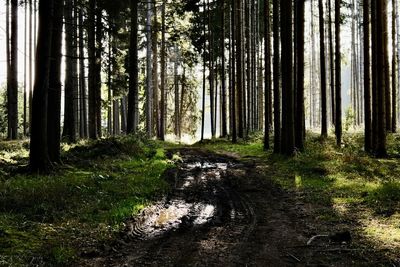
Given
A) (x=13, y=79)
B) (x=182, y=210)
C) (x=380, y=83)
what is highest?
(x=13, y=79)

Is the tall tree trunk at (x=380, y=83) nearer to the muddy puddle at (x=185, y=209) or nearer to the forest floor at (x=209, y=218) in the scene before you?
the forest floor at (x=209, y=218)

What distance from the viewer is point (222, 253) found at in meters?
6.29

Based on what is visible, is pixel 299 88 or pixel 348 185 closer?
pixel 348 185

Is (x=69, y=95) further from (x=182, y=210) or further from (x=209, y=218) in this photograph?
(x=209, y=218)

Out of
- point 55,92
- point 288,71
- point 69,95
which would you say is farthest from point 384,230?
point 69,95

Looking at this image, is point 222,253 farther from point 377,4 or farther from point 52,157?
point 377,4

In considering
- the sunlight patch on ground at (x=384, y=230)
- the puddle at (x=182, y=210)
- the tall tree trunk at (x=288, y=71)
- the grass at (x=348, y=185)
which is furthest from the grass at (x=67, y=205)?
the tall tree trunk at (x=288, y=71)

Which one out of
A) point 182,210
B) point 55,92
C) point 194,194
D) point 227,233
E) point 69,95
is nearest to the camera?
point 227,233

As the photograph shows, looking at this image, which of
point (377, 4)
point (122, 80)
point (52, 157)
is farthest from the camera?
point (122, 80)

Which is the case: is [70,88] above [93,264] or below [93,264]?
above

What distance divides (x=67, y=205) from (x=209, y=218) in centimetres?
278

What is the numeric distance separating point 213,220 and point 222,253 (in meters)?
1.94

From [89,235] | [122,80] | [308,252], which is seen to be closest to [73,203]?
[89,235]

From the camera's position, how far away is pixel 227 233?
7324 mm
